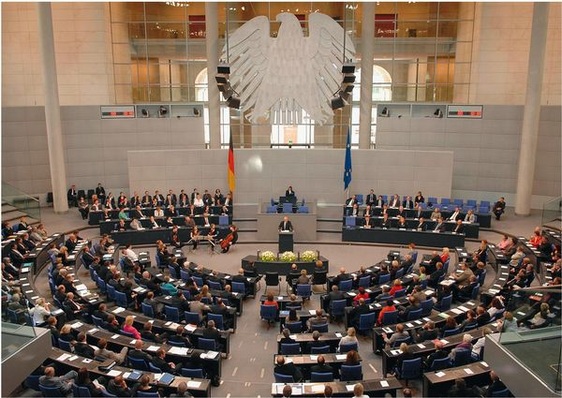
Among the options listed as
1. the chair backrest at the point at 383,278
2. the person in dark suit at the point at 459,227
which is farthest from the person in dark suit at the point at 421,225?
the chair backrest at the point at 383,278

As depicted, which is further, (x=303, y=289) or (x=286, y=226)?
(x=286, y=226)

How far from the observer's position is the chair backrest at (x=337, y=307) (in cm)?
1260

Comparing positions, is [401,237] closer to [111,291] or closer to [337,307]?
[337,307]

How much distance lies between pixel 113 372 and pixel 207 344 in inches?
82.1

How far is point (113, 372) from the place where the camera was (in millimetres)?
9016

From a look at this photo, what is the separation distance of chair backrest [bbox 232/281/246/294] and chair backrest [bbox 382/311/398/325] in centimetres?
424

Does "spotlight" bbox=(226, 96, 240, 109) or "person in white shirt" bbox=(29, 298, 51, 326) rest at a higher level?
"spotlight" bbox=(226, 96, 240, 109)

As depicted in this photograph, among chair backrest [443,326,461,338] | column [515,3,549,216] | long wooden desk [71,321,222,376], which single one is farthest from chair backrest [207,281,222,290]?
column [515,3,549,216]

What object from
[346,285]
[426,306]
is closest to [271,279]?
[346,285]

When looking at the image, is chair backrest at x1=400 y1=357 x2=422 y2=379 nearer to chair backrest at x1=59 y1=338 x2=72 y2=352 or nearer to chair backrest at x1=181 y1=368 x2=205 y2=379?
chair backrest at x1=181 y1=368 x2=205 y2=379

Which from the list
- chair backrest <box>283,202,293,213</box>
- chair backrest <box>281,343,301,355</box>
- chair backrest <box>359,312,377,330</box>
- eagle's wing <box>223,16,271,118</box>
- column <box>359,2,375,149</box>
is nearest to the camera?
chair backrest <box>281,343,301,355</box>

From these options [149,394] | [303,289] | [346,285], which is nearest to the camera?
[149,394]

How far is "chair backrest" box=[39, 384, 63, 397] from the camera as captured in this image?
8523 mm

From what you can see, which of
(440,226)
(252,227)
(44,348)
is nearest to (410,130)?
(440,226)
